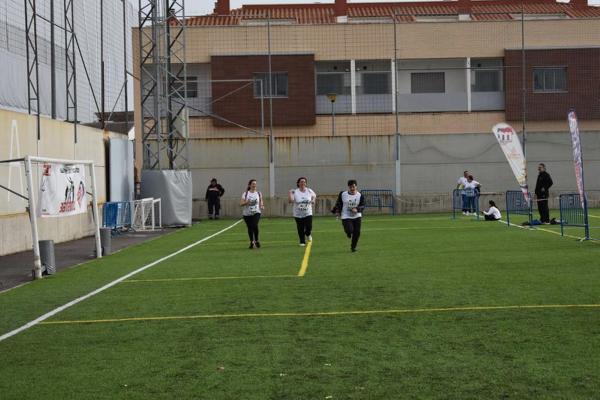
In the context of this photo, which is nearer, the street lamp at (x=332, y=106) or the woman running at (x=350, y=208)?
the woman running at (x=350, y=208)

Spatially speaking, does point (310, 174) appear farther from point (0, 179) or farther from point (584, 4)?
point (584, 4)

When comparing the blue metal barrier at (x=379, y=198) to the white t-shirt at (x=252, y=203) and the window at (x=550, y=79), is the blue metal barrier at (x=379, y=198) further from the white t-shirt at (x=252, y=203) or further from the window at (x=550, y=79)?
the white t-shirt at (x=252, y=203)

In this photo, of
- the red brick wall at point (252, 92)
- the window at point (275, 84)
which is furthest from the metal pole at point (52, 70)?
the window at point (275, 84)

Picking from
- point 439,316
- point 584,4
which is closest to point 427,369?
point 439,316

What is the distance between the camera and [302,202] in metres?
24.0

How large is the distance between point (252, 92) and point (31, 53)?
24.4 metres

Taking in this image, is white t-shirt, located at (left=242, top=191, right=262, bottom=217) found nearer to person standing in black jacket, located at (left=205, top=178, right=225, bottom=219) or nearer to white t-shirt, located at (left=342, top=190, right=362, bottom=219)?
white t-shirt, located at (left=342, top=190, right=362, bottom=219)

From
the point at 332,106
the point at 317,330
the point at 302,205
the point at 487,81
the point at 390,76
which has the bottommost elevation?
the point at 317,330

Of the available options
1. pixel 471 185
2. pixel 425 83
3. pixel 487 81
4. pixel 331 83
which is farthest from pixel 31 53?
pixel 487 81

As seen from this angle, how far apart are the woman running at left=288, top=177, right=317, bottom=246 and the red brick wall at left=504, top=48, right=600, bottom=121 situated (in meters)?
26.9

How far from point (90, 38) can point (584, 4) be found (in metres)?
38.8

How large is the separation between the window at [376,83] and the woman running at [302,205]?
1058 inches

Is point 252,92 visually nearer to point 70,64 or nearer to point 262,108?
point 262,108

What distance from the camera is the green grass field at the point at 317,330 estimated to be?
304 inches
